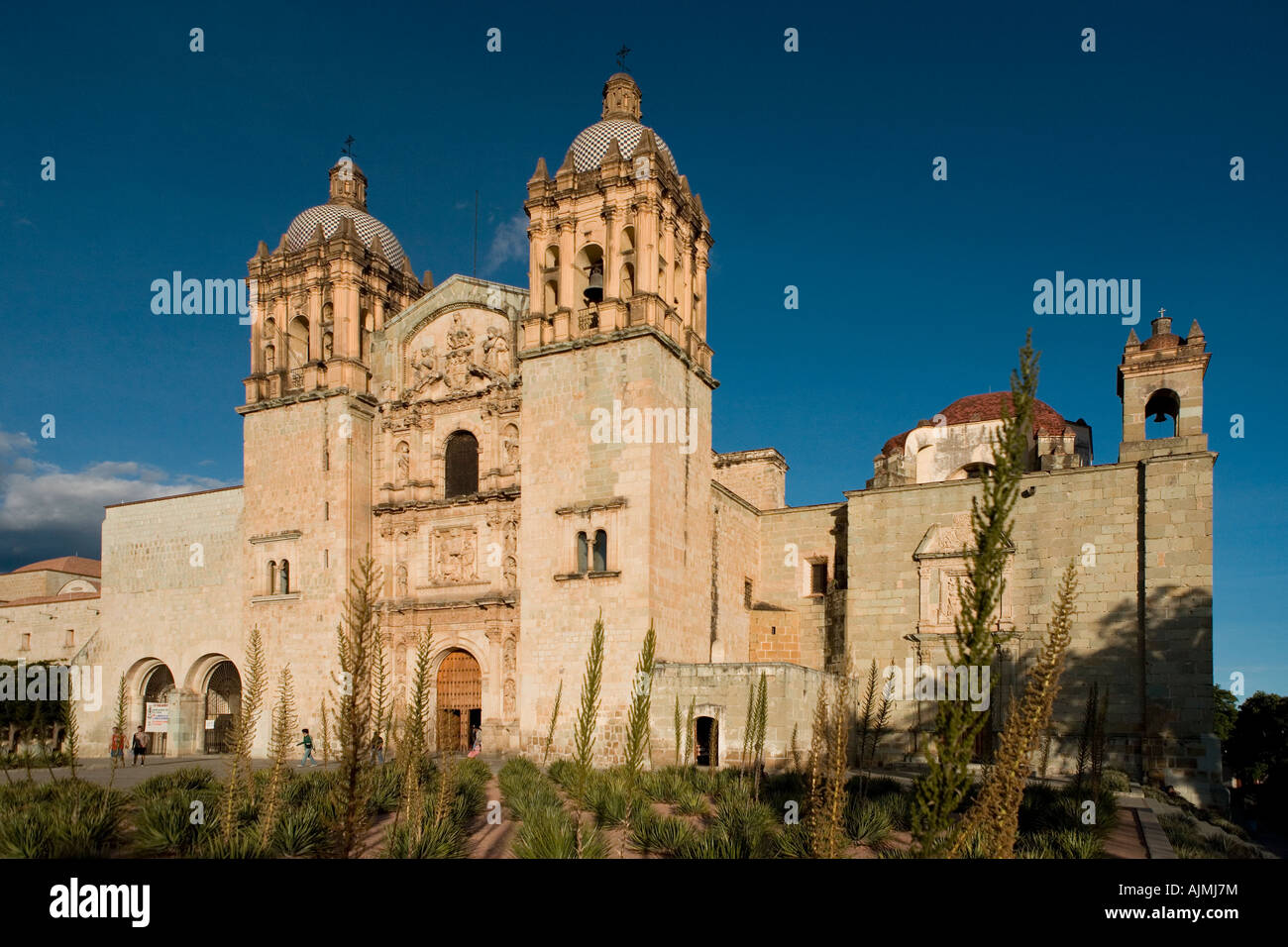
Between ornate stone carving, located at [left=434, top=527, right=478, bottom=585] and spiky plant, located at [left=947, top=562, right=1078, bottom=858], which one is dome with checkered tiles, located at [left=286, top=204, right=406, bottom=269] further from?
spiky plant, located at [left=947, top=562, right=1078, bottom=858]

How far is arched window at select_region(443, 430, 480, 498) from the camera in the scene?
24.7 meters

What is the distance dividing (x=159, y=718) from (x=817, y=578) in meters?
17.8

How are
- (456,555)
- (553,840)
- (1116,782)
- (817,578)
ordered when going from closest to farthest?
(553,840), (1116,782), (456,555), (817,578)

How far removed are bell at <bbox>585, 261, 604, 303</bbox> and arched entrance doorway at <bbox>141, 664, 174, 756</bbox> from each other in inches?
629

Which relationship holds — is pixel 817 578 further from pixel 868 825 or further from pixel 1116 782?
pixel 868 825

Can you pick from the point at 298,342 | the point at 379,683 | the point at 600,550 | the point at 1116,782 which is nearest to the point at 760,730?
the point at 379,683

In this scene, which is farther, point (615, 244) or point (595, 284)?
point (595, 284)

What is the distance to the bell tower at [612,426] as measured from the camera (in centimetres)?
2111

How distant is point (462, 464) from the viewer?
24875 millimetres

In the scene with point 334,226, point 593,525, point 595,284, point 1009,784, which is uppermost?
point 334,226

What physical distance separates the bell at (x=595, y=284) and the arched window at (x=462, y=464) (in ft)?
15.7

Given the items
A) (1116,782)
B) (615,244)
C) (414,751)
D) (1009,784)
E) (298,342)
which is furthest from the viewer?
(298,342)

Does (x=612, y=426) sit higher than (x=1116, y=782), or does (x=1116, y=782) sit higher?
(x=612, y=426)
